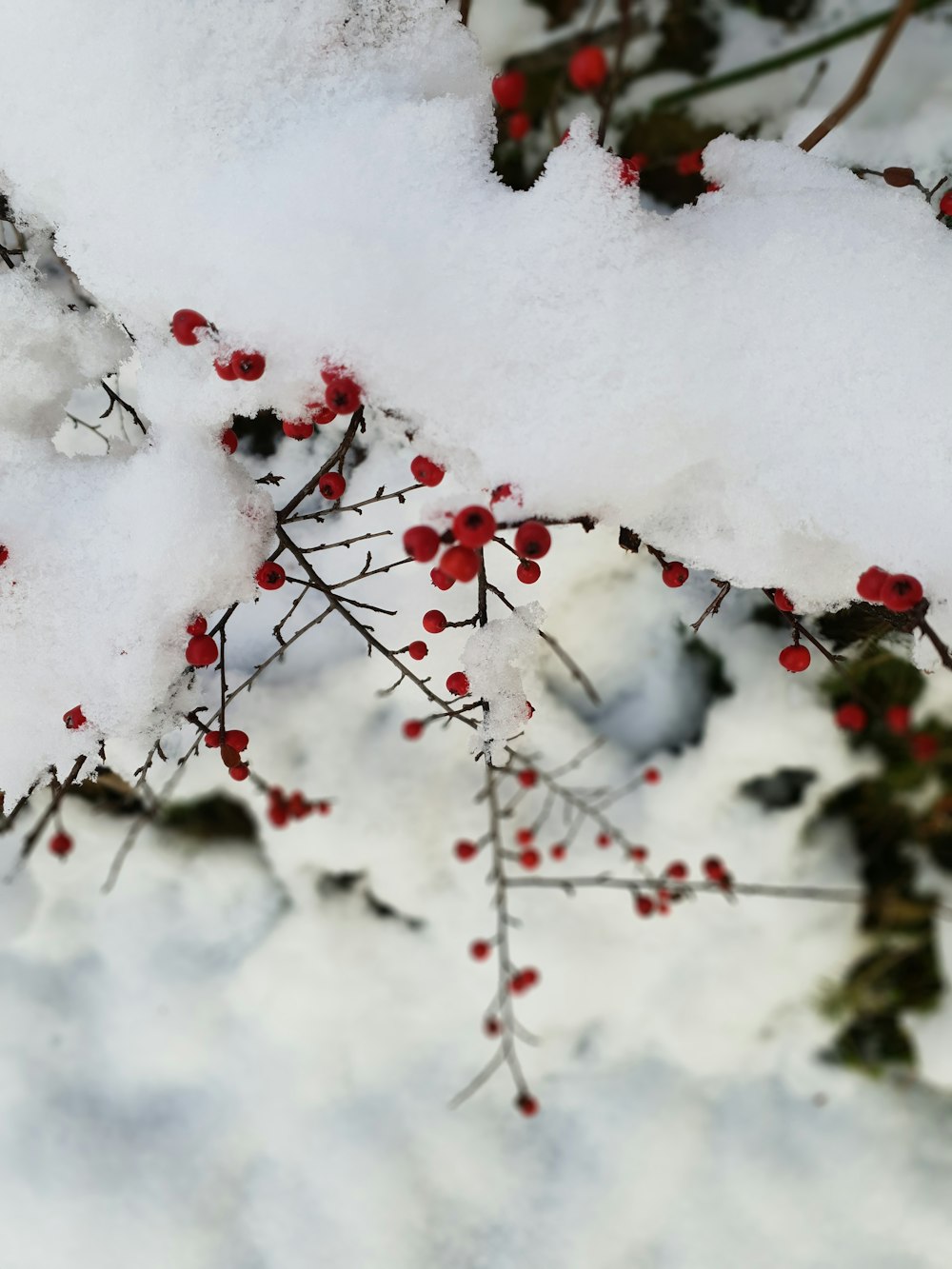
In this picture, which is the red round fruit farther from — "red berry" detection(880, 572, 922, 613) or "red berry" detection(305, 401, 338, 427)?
"red berry" detection(880, 572, 922, 613)

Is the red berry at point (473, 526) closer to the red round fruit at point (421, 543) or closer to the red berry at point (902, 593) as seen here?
the red round fruit at point (421, 543)

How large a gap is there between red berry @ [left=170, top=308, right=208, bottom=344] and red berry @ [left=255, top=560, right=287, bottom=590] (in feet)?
1.19

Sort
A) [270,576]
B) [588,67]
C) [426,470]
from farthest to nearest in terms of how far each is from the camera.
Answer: [270,576]
[426,470]
[588,67]

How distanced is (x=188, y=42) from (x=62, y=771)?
1201 millimetres

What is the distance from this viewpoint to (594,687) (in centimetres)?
263

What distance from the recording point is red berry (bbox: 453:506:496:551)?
99 cm

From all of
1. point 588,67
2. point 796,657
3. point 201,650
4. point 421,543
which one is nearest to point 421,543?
point 421,543

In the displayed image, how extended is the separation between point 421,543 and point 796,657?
2.37ft

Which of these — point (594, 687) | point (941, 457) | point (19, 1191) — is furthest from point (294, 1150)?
point (941, 457)

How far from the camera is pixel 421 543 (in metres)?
1.02

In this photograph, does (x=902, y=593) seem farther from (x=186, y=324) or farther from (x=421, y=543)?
(x=186, y=324)

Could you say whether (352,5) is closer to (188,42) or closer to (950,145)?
(188,42)

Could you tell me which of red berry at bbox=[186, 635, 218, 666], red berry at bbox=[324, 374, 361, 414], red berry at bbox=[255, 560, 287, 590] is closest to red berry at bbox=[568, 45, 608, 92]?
red berry at bbox=[324, 374, 361, 414]

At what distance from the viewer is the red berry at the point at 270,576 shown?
4.23ft
